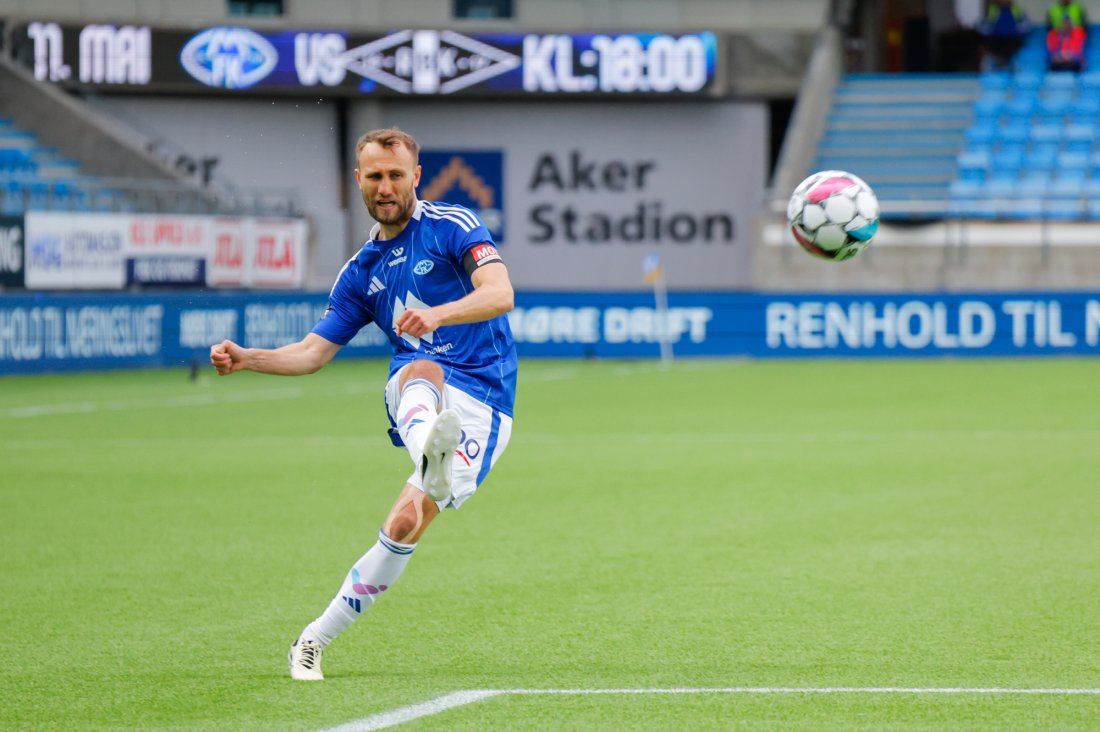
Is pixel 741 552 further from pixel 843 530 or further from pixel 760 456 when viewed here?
pixel 760 456

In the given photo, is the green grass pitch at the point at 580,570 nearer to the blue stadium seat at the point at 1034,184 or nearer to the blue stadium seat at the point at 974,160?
the blue stadium seat at the point at 1034,184

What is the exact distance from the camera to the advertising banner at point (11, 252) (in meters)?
23.8

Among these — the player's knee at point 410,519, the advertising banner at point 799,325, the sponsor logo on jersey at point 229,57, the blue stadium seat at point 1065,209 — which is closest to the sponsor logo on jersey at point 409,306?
the player's knee at point 410,519

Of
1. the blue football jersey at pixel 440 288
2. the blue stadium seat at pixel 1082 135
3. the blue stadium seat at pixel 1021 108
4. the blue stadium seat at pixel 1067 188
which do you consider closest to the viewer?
the blue football jersey at pixel 440 288

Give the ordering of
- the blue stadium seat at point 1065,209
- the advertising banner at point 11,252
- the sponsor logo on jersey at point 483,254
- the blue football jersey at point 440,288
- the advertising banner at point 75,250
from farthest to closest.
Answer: the blue stadium seat at point 1065,209 < the advertising banner at point 75,250 < the advertising banner at point 11,252 < the blue football jersey at point 440,288 < the sponsor logo on jersey at point 483,254

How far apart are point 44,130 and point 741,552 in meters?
26.7

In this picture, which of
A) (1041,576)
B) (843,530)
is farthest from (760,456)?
(1041,576)

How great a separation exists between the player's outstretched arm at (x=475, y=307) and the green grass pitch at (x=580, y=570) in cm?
132

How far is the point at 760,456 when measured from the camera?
14.6 meters

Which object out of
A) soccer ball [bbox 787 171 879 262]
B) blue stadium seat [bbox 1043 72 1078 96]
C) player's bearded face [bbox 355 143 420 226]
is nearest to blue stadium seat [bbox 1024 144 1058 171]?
blue stadium seat [bbox 1043 72 1078 96]

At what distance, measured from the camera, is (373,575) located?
20.6 ft

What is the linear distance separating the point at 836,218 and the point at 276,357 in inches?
117

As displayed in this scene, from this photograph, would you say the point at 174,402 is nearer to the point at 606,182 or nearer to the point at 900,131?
the point at 606,182

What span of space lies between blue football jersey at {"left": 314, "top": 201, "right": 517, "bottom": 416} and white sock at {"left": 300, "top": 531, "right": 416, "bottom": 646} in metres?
0.68
